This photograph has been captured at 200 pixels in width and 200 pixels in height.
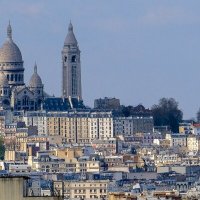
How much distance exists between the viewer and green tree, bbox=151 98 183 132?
14525 cm

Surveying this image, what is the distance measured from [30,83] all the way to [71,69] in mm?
3567

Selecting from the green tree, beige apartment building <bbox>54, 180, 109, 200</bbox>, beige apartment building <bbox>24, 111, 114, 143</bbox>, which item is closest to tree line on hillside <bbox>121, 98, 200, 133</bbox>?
the green tree

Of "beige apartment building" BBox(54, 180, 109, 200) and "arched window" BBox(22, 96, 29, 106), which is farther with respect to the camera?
"arched window" BBox(22, 96, 29, 106)

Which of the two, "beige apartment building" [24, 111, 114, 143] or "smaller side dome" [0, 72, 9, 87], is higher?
"smaller side dome" [0, 72, 9, 87]

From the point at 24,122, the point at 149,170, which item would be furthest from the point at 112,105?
the point at 149,170

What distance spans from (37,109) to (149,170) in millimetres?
36469

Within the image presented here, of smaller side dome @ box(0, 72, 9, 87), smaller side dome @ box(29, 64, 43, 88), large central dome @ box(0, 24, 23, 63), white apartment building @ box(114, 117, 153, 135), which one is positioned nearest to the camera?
smaller side dome @ box(0, 72, 9, 87)

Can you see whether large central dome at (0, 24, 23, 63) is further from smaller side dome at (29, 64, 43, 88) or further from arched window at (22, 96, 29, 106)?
arched window at (22, 96, 29, 106)

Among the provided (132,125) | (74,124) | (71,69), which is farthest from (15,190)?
(71,69)

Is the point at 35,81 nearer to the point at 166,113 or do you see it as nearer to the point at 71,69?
the point at 71,69

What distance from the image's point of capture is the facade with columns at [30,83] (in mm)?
143113

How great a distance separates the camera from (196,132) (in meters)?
142

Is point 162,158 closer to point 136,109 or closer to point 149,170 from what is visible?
point 149,170

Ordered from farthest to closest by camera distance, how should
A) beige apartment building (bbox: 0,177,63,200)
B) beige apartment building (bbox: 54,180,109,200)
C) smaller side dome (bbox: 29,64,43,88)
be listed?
smaller side dome (bbox: 29,64,43,88)
beige apartment building (bbox: 54,180,109,200)
beige apartment building (bbox: 0,177,63,200)
